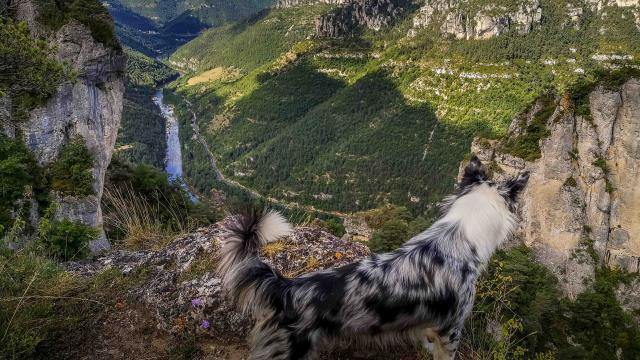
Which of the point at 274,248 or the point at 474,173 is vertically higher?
the point at 474,173

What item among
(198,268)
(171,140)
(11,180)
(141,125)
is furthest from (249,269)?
(171,140)

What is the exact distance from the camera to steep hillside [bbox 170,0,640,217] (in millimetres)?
74562

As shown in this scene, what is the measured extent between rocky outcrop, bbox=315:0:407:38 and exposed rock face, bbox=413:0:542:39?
69.4ft

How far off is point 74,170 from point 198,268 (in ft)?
38.4

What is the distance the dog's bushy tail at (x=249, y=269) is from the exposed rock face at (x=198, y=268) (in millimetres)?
1111

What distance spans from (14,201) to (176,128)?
101 m

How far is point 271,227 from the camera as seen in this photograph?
3.61 m

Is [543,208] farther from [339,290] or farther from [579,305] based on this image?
[339,290]

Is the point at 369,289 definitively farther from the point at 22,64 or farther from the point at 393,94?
the point at 393,94

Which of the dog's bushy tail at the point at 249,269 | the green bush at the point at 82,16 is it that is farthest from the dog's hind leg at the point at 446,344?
the green bush at the point at 82,16

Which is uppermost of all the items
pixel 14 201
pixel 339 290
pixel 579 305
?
pixel 339 290

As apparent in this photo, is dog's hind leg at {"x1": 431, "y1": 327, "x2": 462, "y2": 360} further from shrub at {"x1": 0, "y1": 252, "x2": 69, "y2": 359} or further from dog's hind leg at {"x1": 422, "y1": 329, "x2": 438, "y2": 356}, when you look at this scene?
shrub at {"x1": 0, "y1": 252, "x2": 69, "y2": 359}

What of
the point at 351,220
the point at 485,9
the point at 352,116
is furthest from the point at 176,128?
the point at 351,220

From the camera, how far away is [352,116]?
9412cm
